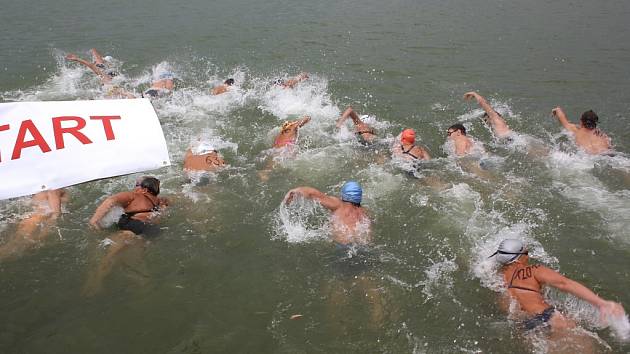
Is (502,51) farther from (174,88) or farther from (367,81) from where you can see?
(174,88)

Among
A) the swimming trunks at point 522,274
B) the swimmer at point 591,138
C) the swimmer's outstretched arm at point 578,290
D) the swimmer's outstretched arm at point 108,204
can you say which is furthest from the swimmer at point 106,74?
the swimmer at point 591,138

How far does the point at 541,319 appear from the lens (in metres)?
5.14

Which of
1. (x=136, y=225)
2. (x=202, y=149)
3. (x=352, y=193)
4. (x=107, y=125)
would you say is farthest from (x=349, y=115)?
(x=107, y=125)

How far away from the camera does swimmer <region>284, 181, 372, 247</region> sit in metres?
6.56

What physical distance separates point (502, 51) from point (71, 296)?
1576cm

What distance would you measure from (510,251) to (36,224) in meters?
6.77

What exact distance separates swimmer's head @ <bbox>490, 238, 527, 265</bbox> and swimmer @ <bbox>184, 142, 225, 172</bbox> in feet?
17.8

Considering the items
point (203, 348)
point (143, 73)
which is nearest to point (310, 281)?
point (203, 348)

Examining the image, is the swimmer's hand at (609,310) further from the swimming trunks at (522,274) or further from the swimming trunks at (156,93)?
the swimming trunks at (156,93)

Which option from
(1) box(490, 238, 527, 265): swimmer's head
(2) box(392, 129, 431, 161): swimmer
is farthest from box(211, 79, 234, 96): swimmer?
(1) box(490, 238, 527, 265): swimmer's head

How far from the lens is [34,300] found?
570 centimetres

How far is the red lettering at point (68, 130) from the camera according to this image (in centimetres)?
431

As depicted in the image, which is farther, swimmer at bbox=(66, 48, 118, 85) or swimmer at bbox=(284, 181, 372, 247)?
swimmer at bbox=(66, 48, 118, 85)

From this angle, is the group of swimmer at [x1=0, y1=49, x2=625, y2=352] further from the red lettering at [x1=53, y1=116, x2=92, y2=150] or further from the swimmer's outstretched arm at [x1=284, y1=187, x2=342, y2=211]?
the red lettering at [x1=53, y1=116, x2=92, y2=150]
